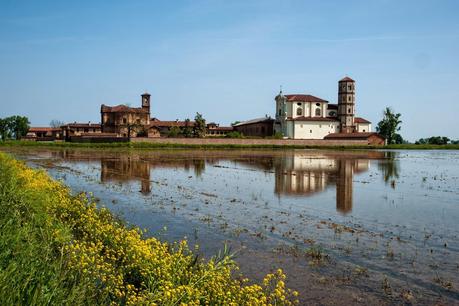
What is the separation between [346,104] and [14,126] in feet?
300

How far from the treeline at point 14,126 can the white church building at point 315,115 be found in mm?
71021

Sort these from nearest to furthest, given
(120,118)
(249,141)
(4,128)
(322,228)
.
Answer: (322,228) < (249,141) < (120,118) < (4,128)

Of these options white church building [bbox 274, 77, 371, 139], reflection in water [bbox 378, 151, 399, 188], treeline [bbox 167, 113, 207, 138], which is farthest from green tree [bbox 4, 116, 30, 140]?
reflection in water [bbox 378, 151, 399, 188]

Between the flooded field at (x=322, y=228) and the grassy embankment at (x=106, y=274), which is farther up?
the grassy embankment at (x=106, y=274)

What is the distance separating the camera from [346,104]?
10512 cm

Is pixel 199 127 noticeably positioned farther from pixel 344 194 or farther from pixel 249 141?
pixel 344 194

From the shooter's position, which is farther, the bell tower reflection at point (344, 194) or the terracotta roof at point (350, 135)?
the terracotta roof at point (350, 135)

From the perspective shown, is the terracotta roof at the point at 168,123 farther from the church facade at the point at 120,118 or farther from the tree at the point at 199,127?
the tree at the point at 199,127

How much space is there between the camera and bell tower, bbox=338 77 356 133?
104 metres

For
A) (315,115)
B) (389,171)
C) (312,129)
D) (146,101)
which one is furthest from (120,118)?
(389,171)

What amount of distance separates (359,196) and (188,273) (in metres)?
15.0

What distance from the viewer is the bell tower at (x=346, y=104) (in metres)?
104

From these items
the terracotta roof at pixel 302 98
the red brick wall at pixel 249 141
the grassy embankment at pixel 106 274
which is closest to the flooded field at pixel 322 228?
the grassy embankment at pixel 106 274

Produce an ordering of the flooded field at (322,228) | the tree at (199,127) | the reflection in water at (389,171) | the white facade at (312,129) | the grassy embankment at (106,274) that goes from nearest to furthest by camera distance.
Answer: the grassy embankment at (106,274), the flooded field at (322,228), the reflection in water at (389,171), the tree at (199,127), the white facade at (312,129)
